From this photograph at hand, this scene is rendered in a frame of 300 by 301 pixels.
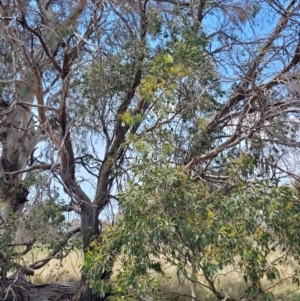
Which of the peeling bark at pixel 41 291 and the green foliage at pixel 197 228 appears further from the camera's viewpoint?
the peeling bark at pixel 41 291

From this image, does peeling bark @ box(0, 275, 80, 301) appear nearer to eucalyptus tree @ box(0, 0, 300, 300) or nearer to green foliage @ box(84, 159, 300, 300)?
eucalyptus tree @ box(0, 0, 300, 300)

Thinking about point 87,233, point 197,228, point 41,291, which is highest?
point 87,233

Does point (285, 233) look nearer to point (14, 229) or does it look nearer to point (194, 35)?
point (194, 35)

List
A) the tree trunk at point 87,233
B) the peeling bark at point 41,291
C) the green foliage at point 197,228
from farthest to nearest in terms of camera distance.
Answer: the peeling bark at point 41,291
the tree trunk at point 87,233
the green foliage at point 197,228

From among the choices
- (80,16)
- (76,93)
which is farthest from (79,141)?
(80,16)

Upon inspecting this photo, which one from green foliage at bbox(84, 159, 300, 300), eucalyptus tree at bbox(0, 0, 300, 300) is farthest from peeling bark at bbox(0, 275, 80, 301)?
green foliage at bbox(84, 159, 300, 300)

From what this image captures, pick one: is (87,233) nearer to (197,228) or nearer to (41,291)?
(41,291)

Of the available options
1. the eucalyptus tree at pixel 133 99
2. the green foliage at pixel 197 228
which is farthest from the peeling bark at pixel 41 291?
the green foliage at pixel 197 228

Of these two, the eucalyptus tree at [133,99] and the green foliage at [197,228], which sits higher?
the eucalyptus tree at [133,99]

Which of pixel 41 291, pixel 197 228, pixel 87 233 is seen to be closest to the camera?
pixel 197 228

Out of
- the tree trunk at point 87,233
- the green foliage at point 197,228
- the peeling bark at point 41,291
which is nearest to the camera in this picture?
the green foliage at point 197,228

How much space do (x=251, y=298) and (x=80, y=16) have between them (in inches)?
266

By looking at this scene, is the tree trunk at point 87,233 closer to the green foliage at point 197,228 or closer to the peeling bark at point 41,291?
the peeling bark at point 41,291

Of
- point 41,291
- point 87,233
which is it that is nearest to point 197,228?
point 87,233
